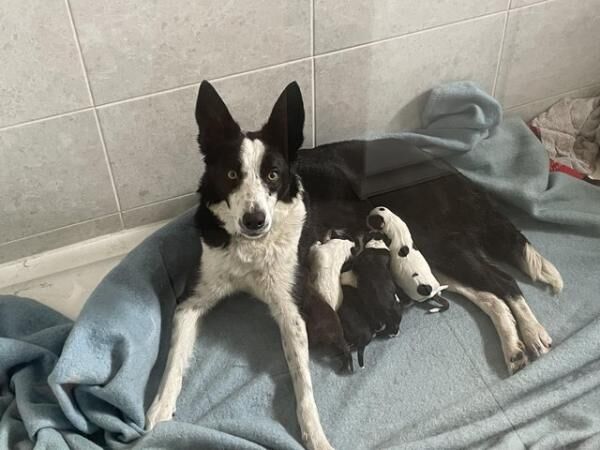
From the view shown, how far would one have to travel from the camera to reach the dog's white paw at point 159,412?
1.44 meters

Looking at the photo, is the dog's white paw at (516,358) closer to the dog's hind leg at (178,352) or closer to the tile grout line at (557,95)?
the dog's hind leg at (178,352)

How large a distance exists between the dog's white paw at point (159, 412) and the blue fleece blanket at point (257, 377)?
0.06ft

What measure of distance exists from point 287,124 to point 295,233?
0.23 metres

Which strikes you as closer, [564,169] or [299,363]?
[299,363]

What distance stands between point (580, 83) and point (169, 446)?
1526 millimetres

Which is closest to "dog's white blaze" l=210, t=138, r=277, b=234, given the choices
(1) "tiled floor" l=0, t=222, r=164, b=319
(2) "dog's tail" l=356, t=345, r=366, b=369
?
(2) "dog's tail" l=356, t=345, r=366, b=369

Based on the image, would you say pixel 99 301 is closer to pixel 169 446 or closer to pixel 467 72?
pixel 169 446

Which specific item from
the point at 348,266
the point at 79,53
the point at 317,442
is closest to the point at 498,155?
the point at 348,266

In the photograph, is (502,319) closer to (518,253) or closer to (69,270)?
(518,253)

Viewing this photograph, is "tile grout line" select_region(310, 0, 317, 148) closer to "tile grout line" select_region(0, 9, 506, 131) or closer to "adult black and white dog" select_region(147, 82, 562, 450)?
"tile grout line" select_region(0, 9, 506, 131)

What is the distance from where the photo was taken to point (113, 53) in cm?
158

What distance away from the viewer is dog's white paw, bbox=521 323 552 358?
154 cm

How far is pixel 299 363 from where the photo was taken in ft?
5.01

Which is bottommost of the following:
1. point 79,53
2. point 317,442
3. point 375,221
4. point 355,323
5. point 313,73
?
point 317,442
